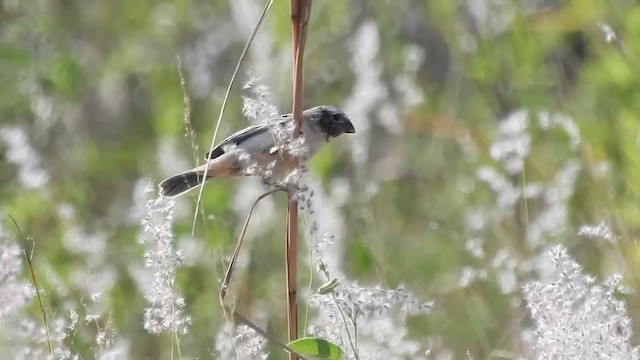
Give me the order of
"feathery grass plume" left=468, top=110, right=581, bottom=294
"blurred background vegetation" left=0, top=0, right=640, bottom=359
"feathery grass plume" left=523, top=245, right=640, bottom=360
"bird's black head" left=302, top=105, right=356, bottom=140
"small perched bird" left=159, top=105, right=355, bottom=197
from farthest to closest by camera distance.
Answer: "blurred background vegetation" left=0, top=0, right=640, bottom=359 → "feathery grass plume" left=468, top=110, right=581, bottom=294 → "bird's black head" left=302, top=105, right=356, bottom=140 → "small perched bird" left=159, top=105, right=355, bottom=197 → "feathery grass plume" left=523, top=245, right=640, bottom=360

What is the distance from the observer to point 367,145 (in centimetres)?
428

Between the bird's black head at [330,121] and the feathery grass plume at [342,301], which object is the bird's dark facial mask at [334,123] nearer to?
the bird's black head at [330,121]

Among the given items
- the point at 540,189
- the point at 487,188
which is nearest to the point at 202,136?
the point at 487,188

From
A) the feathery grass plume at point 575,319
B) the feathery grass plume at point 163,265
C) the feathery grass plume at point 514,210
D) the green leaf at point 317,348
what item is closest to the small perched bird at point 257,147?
the feathery grass plume at point 163,265

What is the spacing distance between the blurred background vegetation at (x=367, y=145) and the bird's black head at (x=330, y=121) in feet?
0.85

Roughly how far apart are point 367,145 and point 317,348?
2548 millimetres

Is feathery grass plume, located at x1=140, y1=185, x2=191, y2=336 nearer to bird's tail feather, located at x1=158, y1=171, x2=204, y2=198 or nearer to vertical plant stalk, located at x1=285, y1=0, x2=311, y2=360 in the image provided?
vertical plant stalk, located at x1=285, y1=0, x2=311, y2=360

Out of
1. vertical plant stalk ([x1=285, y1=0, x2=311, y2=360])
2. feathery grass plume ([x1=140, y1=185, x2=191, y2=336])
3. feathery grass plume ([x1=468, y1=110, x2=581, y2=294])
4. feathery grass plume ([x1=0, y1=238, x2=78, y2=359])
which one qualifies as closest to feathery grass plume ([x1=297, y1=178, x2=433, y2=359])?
vertical plant stalk ([x1=285, y1=0, x2=311, y2=360])

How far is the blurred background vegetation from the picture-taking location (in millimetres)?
3490

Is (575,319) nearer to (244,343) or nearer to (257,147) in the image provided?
(244,343)

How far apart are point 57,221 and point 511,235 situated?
150cm

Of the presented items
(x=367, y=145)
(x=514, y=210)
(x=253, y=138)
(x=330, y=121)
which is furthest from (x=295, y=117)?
(x=367, y=145)

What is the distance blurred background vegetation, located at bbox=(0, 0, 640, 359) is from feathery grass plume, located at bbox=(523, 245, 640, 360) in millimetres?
919

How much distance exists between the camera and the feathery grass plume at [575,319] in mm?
1898
